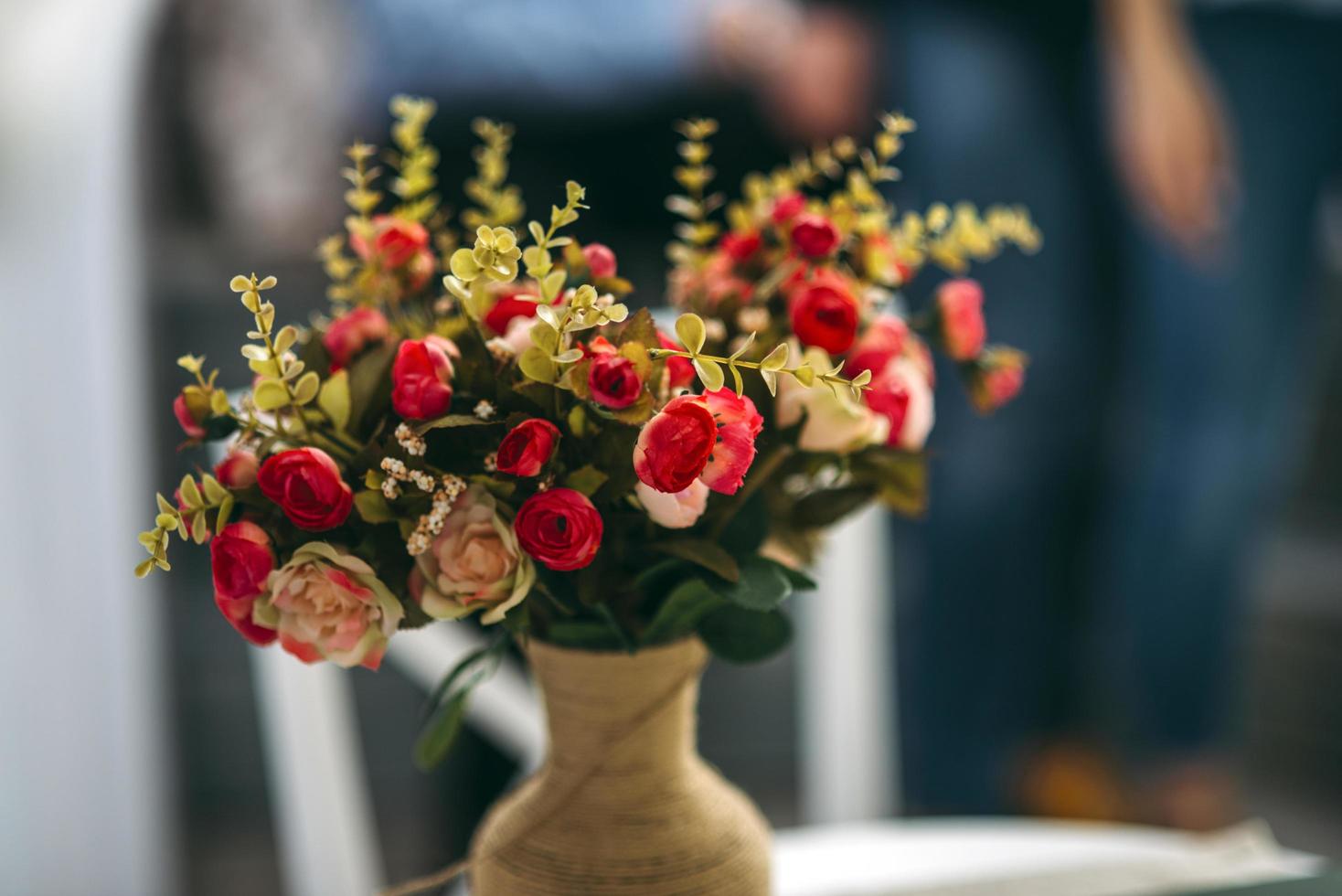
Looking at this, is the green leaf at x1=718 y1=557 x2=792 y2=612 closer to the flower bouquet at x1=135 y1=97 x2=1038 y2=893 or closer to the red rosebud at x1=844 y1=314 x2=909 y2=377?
the flower bouquet at x1=135 y1=97 x2=1038 y2=893

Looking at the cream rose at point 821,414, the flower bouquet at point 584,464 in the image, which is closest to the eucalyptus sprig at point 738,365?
the flower bouquet at point 584,464

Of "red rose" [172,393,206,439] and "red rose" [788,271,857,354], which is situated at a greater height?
"red rose" [788,271,857,354]

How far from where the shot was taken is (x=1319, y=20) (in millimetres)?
1737

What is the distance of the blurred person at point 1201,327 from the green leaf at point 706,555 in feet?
4.54

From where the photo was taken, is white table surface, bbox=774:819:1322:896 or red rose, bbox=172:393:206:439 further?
white table surface, bbox=774:819:1322:896

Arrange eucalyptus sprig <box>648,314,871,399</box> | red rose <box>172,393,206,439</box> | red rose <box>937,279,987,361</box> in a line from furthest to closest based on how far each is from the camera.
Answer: red rose <box>937,279,987,361</box>, red rose <box>172,393,206,439</box>, eucalyptus sprig <box>648,314,871,399</box>

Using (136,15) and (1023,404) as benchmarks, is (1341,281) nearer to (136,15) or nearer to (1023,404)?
(1023,404)

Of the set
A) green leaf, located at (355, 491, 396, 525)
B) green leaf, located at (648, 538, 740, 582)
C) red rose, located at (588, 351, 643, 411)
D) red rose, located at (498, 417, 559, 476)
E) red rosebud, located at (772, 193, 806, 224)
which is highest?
red rosebud, located at (772, 193, 806, 224)

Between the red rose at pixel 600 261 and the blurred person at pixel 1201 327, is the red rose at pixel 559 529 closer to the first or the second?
the red rose at pixel 600 261

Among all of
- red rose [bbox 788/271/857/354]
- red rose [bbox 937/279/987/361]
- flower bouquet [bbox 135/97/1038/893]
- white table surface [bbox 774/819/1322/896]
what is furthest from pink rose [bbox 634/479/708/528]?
white table surface [bbox 774/819/1322/896]

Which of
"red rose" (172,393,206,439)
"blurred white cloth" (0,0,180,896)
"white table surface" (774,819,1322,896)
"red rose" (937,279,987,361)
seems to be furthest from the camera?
"blurred white cloth" (0,0,180,896)

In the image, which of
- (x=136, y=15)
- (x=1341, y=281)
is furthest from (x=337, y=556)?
(x=1341, y=281)

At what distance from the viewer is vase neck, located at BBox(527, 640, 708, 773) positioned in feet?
2.04

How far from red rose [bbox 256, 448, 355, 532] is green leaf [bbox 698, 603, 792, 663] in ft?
0.70
